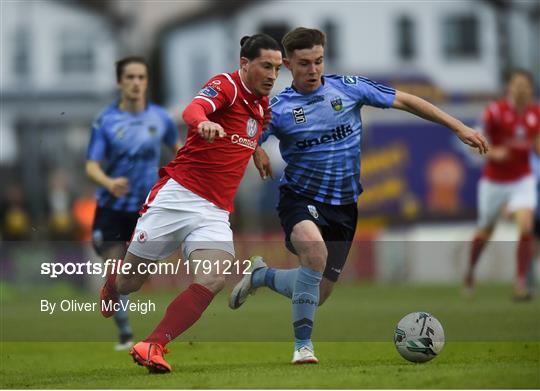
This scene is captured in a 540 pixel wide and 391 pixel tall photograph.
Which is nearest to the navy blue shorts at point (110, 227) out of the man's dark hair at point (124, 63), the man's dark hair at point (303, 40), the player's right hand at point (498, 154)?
the man's dark hair at point (124, 63)

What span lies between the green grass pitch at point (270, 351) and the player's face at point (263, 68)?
5.62 ft

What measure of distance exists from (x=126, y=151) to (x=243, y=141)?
293 centimetres

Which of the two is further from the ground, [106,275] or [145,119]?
[145,119]

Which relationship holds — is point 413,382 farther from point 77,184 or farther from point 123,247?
point 77,184

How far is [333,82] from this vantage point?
9.52 m

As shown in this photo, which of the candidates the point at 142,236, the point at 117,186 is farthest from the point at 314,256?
the point at 117,186

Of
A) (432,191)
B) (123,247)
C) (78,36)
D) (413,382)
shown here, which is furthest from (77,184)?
(413,382)

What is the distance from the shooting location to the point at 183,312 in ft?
27.9

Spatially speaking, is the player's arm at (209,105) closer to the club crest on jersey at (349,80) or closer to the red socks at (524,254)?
the club crest on jersey at (349,80)

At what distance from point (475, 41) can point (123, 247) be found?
45.1 metres

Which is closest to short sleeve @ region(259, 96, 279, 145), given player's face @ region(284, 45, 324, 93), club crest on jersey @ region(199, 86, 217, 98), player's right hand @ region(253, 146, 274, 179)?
player's right hand @ region(253, 146, 274, 179)

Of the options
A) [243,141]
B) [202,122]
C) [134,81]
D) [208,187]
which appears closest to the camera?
[202,122]

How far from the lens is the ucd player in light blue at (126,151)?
1156cm

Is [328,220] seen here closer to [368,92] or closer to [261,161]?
[261,161]
